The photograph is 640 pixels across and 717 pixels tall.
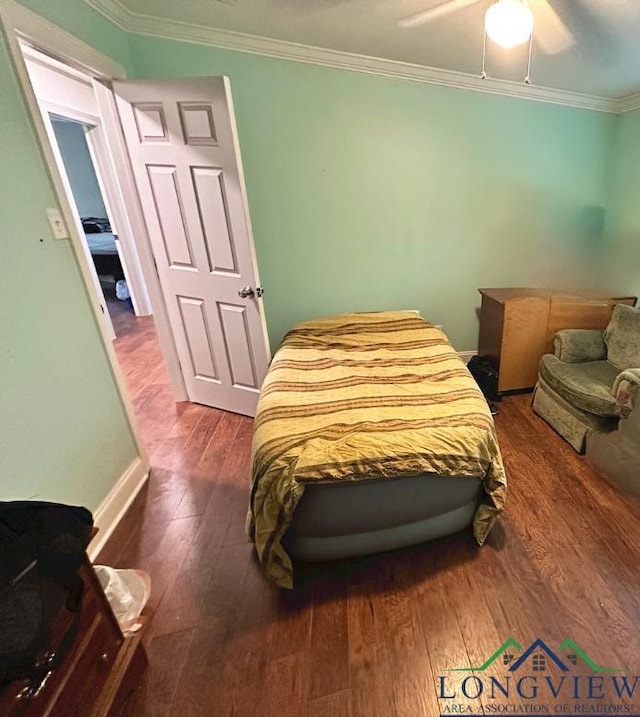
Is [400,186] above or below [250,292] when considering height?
above

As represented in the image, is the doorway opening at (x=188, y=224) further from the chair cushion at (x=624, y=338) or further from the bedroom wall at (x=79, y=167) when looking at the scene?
the bedroom wall at (x=79, y=167)

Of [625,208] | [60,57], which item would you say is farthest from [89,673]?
[625,208]

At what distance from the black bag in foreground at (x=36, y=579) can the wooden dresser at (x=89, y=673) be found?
4 cm

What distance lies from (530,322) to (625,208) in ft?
3.91

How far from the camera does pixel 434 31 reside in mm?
1820

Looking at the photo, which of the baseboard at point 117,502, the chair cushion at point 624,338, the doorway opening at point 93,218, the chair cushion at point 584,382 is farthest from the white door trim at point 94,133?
the chair cushion at point 624,338

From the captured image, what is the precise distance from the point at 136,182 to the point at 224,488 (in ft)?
6.21

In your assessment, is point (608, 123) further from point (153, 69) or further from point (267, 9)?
point (153, 69)

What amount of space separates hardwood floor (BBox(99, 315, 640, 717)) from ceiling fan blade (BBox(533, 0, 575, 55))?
218 centimetres

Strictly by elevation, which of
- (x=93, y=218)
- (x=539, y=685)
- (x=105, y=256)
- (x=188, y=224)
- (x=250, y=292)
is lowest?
(x=539, y=685)

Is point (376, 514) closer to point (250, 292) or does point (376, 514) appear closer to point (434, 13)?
point (250, 292)

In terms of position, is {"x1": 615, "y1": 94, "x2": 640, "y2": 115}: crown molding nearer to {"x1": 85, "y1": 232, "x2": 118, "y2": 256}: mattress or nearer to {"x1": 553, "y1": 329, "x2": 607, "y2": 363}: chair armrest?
{"x1": 553, "y1": 329, "x2": 607, "y2": 363}: chair armrest

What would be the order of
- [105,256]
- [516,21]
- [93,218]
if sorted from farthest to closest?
[93,218] < [105,256] < [516,21]

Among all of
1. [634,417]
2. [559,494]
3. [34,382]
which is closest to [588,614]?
[559,494]
